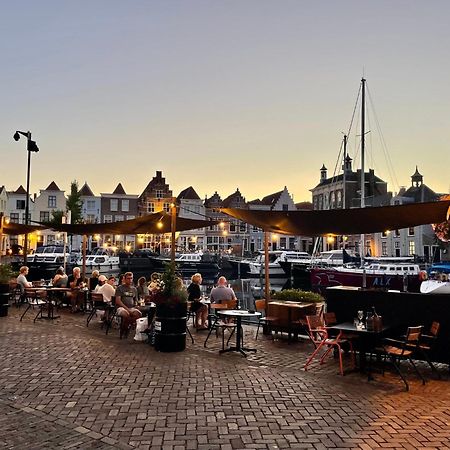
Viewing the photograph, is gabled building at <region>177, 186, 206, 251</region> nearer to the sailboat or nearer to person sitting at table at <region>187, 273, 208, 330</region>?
the sailboat

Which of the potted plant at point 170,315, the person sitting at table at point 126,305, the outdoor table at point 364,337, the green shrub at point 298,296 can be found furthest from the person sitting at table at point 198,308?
the outdoor table at point 364,337

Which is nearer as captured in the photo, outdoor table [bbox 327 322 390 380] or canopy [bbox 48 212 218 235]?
outdoor table [bbox 327 322 390 380]

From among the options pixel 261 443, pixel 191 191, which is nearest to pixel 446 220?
pixel 261 443

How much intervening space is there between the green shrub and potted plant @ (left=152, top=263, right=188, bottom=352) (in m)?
2.98

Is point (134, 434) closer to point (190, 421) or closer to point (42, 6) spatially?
point (190, 421)

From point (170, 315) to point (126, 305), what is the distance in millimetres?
2270

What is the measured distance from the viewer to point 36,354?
8.07 meters

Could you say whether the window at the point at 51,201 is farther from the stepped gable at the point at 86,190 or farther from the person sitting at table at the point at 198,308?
the person sitting at table at the point at 198,308

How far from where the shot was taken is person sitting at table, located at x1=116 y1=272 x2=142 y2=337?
9.98 metres

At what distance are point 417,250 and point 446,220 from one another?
4409 centimetres

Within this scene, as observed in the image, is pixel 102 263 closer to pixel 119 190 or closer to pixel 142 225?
pixel 119 190

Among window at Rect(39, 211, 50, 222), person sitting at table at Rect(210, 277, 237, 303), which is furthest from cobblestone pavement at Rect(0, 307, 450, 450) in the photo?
window at Rect(39, 211, 50, 222)

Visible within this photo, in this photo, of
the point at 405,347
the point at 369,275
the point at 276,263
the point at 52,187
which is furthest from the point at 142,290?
the point at 52,187

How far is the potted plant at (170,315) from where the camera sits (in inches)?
335
